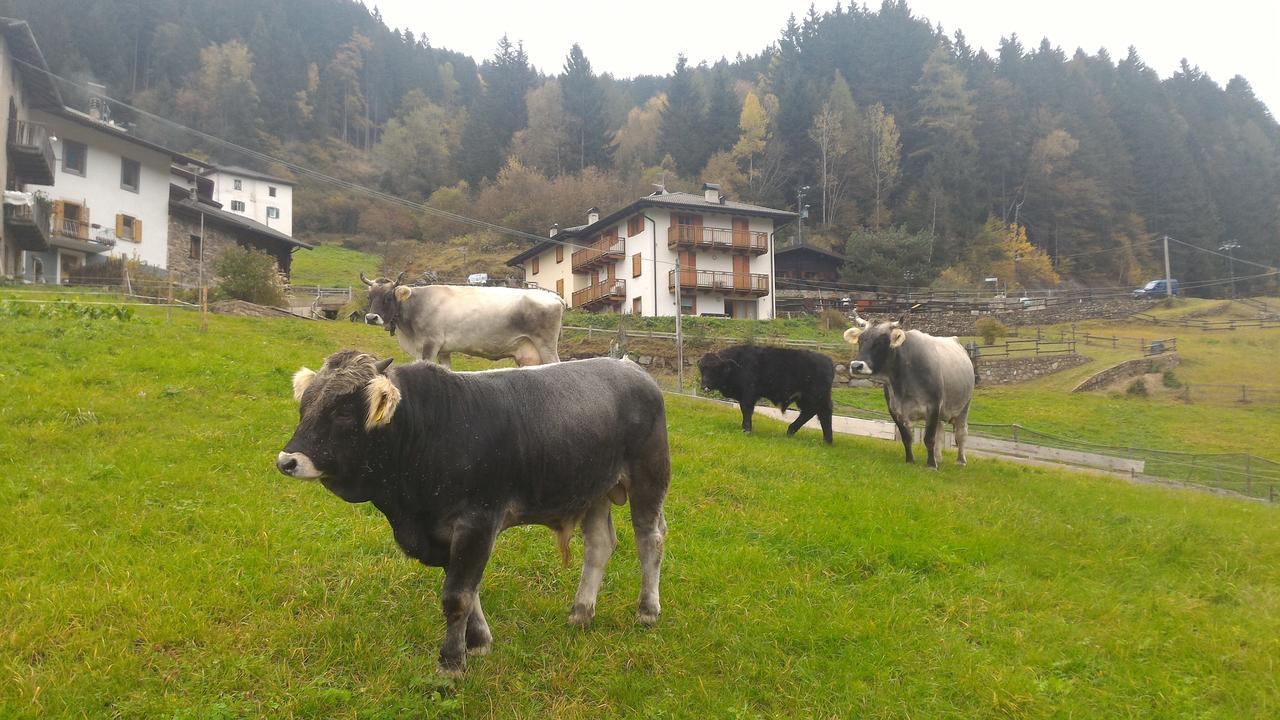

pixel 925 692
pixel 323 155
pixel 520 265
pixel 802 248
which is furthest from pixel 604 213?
pixel 925 692

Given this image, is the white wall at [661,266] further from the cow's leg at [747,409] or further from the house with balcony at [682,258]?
the cow's leg at [747,409]

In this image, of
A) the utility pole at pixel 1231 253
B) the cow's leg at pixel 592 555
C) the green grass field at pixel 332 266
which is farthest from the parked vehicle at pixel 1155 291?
the cow's leg at pixel 592 555

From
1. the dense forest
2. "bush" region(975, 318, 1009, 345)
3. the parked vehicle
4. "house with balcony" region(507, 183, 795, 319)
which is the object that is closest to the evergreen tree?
the dense forest

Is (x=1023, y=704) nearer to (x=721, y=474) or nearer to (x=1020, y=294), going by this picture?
(x=721, y=474)

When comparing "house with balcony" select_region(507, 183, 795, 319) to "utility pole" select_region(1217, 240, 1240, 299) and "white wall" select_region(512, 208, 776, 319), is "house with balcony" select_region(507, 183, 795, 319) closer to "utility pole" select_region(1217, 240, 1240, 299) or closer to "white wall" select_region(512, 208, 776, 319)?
"white wall" select_region(512, 208, 776, 319)

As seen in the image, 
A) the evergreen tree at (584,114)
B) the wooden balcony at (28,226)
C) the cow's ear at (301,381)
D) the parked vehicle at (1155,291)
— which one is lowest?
the cow's ear at (301,381)

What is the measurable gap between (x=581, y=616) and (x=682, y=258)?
46383 millimetres

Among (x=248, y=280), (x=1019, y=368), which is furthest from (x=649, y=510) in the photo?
(x=1019, y=368)

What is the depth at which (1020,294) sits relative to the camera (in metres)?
68.6

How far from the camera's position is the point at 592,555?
581 cm

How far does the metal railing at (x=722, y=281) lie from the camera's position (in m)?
49.9

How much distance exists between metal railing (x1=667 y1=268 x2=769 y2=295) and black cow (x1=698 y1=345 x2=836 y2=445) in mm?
32752

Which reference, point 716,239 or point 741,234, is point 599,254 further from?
point 741,234

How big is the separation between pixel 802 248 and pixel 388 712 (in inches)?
2335
